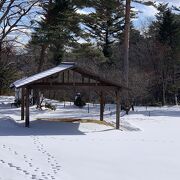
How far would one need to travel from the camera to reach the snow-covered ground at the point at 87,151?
11.5 meters

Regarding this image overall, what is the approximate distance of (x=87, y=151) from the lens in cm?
1570

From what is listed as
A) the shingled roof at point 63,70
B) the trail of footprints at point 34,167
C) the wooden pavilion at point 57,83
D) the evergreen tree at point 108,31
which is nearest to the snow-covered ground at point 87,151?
the trail of footprints at point 34,167

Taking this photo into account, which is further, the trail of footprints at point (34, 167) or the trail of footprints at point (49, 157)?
the trail of footprints at point (49, 157)

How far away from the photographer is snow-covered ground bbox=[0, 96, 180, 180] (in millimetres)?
11539

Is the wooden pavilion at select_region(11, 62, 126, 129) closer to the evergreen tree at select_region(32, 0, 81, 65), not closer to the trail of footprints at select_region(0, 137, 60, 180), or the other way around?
the trail of footprints at select_region(0, 137, 60, 180)

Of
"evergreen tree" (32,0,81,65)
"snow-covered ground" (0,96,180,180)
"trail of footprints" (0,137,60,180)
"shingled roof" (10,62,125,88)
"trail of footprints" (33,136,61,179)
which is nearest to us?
"trail of footprints" (0,137,60,180)

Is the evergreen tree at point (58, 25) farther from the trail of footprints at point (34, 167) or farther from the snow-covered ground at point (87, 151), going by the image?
the trail of footprints at point (34, 167)

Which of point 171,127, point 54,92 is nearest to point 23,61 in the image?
point 54,92

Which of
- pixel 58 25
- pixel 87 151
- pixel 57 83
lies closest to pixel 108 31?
pixel 58 25

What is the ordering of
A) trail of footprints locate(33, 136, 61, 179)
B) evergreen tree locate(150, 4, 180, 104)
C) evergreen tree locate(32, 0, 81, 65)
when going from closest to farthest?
trail of footprints locate(33, 136, 61, 179), evergreen tree locate(32, 0, 81, 65), evergreen tree locate(150, 4, 180, 104)

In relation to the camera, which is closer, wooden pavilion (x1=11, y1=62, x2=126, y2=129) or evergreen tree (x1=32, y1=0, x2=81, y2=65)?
wooden pavilion (x1=11, y1=62, x2=126, y2=129)

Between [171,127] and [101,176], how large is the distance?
16.0 metres

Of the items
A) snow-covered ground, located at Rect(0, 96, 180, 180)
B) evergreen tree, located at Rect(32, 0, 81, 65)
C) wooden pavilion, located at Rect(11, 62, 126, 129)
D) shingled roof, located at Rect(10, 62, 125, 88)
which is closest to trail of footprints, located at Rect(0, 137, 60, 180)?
snow-covered ground, located at Rect(0, 96, 180, 180)

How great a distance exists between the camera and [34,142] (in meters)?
17.5
